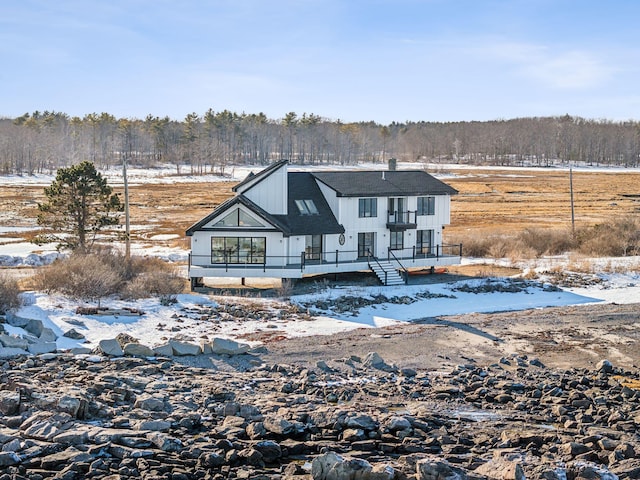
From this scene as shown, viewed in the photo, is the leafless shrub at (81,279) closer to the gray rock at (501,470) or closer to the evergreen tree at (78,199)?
the evergreen tree at (78,199)

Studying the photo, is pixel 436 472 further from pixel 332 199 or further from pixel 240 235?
pixel 332 199

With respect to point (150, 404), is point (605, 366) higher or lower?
lower

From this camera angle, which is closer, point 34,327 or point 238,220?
point 34,327

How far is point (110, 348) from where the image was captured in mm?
22938

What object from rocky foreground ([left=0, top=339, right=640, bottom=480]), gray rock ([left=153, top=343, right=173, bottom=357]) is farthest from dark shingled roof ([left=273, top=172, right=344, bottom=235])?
rocky foreground ([left=0, top=339, right=640, bottom=480])

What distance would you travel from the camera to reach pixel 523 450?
16.2 meters

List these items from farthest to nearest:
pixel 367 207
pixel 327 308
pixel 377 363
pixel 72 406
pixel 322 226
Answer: pixel 367 207 → pixel 322 226 → pixel 327 308 → pixel 377 363 → pixel 72 406

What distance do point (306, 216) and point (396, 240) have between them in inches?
190

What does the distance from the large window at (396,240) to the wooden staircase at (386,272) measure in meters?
1.18

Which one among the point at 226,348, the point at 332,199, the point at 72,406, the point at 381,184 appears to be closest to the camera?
the point at 72,406

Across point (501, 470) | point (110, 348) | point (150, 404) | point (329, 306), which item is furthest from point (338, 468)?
point (329, 306)

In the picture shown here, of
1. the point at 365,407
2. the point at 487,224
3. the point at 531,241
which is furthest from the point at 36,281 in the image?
the point at 487,224

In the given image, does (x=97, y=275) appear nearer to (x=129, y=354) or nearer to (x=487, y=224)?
(x=129, y=354)

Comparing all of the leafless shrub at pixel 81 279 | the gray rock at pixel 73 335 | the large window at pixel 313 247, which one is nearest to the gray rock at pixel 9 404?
the gray rock at pixel 73 335
